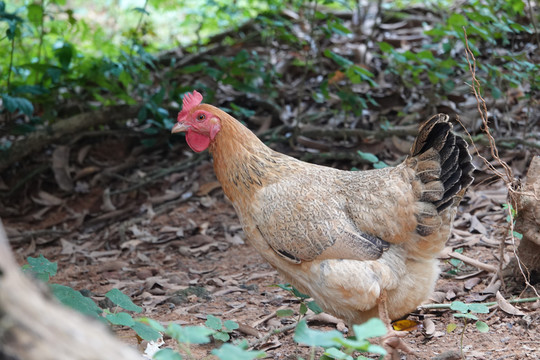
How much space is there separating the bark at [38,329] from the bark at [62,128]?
6.16 metres

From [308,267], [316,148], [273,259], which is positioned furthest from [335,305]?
[316,148]

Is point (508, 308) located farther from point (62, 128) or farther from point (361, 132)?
point (62, 128)

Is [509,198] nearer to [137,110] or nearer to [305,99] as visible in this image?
[305,99]

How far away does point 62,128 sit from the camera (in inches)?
291

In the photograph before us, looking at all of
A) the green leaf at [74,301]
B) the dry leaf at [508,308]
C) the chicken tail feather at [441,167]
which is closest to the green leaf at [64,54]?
the green leaf at [74,301]

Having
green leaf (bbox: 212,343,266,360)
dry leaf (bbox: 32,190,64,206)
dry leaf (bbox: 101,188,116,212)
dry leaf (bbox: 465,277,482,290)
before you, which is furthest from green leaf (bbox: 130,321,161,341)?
dry leaf (bbox: 32,190,64,206)

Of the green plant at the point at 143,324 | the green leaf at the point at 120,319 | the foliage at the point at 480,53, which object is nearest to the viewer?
the green plant at the point at 143,324

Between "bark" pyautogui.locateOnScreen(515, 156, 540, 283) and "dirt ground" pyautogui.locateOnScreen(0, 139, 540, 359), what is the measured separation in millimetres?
215

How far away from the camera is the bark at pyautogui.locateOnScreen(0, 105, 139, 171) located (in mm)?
7172

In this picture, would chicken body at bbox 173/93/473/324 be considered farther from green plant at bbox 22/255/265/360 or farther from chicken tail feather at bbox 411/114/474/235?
green plant at bbox 22/255/265/360

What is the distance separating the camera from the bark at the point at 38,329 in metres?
1.39

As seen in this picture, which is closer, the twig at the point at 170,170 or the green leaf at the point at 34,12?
the green leaf at the point at 34,12

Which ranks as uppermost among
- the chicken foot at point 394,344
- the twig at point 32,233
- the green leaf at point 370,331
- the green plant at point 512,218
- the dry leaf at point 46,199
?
the green leaf at point 370,331

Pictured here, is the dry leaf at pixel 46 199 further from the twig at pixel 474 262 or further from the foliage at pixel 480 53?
the twig at pixel 474 262
